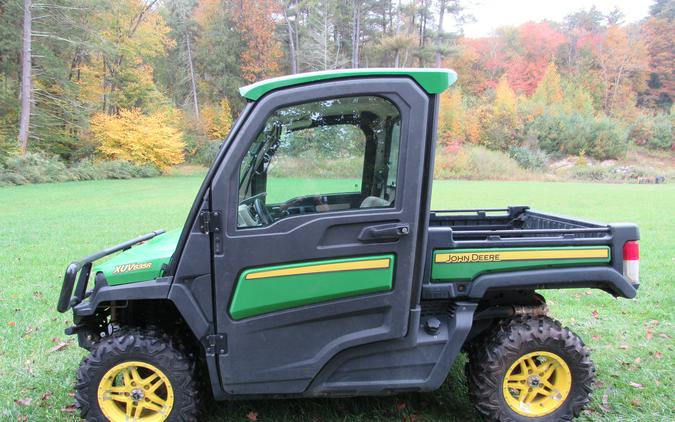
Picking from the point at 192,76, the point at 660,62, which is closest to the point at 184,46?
the point at 192,76

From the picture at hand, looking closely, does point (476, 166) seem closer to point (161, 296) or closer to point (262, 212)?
point (262, 212)

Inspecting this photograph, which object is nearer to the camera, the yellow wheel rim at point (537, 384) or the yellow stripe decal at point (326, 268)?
the yellow stripe decal at point (326, 268)

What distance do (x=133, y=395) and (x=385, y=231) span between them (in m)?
1.77

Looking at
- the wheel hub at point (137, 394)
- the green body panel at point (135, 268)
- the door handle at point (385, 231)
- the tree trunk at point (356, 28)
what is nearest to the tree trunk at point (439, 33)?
the tree trunk at point (356, 28)

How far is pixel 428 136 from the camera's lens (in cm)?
248

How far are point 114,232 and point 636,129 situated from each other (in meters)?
51.4

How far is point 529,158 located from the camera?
132ft

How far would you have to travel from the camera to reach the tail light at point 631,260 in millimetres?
2711

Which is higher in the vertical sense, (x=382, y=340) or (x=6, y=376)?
(x=382, y=340)

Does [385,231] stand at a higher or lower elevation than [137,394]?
higher

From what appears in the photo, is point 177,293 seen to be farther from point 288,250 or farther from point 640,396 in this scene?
point 640,396

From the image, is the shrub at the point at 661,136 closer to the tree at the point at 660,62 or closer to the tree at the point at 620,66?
the tree at the point at 620,66

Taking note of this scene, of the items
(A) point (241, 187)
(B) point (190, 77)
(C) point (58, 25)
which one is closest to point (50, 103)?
(C) point (58, 25)

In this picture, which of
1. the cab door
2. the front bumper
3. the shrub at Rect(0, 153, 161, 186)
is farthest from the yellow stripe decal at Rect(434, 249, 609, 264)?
the shrub at Rect(0, 153, 161, 186)
